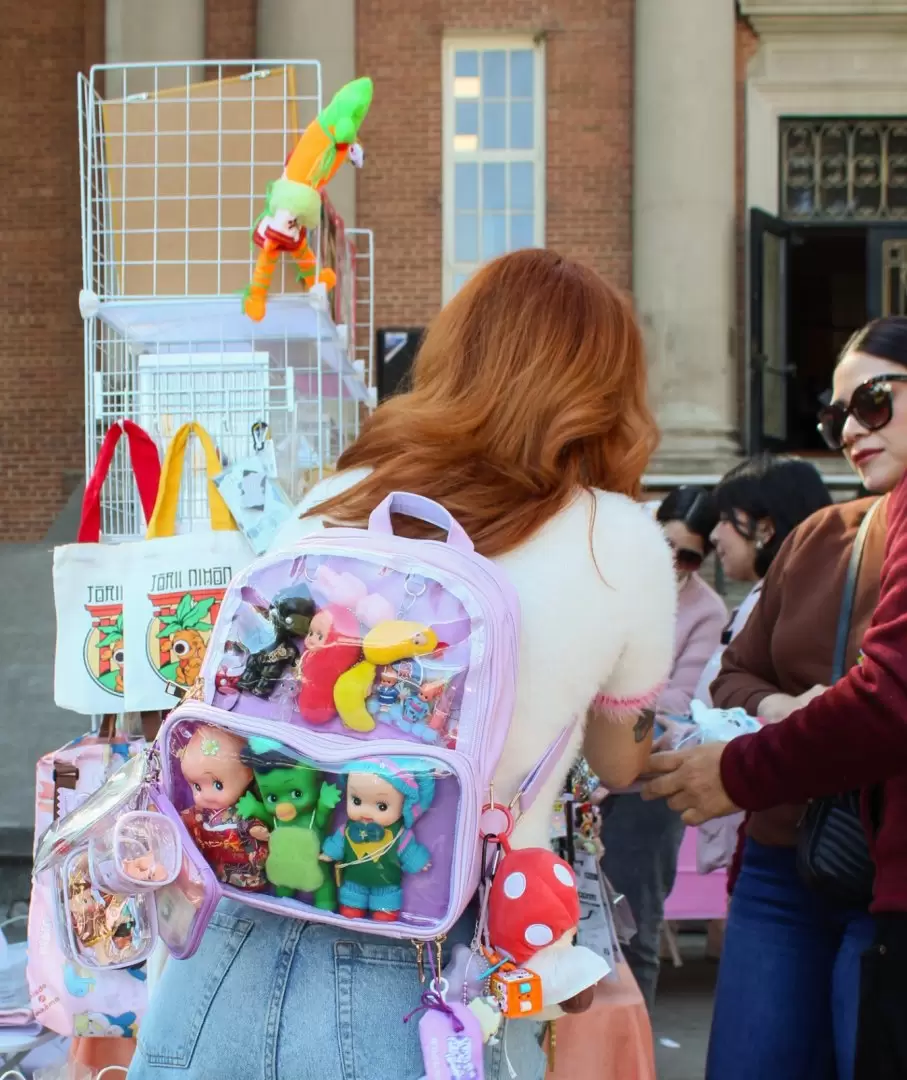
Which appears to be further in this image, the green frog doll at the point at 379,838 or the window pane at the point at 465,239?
the window pane at the point at 465,239

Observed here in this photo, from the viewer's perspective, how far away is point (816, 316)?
1928 centimetres

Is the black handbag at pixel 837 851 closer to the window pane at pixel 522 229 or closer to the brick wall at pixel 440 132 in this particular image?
the brick wall at pixel 440 132

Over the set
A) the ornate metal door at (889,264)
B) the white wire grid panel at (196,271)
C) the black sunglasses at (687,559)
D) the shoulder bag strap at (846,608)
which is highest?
the ornate metal door at (889,264)

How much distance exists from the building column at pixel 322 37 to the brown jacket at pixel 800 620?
9.69 m

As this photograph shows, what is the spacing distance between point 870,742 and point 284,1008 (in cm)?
105

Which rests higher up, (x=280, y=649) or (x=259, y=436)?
(x=259, y=436)

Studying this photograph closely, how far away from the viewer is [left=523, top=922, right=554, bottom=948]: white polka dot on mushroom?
164cm

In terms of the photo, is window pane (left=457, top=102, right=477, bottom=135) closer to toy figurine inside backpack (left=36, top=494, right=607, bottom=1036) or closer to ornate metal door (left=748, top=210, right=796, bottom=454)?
ornate metal door (left=748, top=210, right=796, bottom=454)

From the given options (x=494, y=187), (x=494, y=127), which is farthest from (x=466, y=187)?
(x=494, y=127)

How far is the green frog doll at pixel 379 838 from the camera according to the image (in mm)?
1569

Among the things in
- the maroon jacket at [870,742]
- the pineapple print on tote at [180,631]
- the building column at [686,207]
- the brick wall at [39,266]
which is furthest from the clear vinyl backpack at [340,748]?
the brick wall at [39,266]

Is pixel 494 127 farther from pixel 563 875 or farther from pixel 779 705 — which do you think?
pixel 563 875

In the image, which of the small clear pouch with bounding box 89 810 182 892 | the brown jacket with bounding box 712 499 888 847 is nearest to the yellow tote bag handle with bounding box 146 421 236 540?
the brown jacket with bounding box 712 499 888 847

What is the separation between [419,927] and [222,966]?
0.85ft
